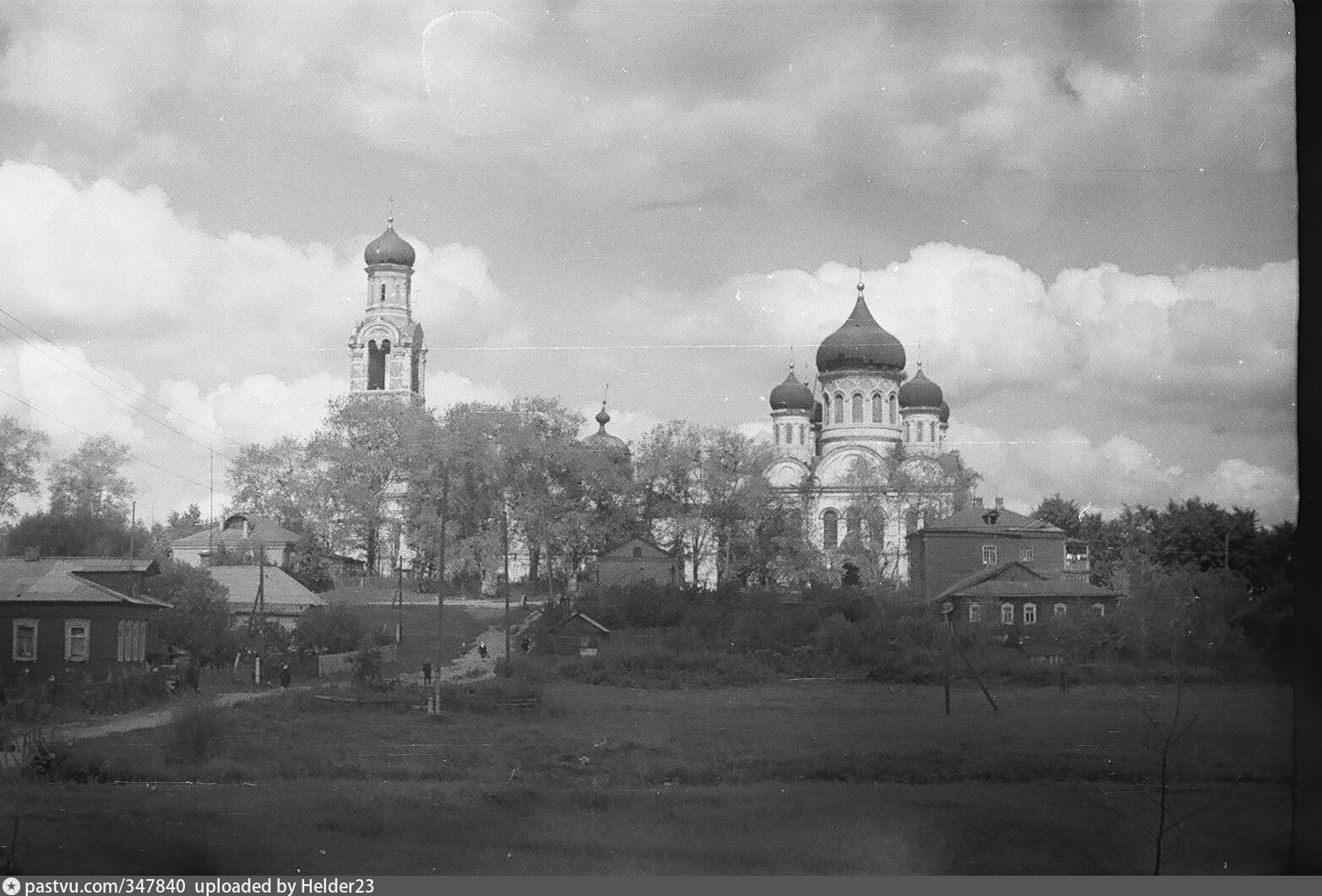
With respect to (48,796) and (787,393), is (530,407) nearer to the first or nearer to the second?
(787,393)

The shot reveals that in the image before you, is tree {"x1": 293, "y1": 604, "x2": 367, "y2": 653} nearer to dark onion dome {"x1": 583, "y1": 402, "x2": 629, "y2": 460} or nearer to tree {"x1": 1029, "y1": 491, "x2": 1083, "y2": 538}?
dark onion dome {"x1": 583, "y1": 402, "x2": 629, "y2": 460}

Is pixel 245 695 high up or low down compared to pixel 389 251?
down

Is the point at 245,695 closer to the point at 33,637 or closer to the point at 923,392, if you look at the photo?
the point at 33,637

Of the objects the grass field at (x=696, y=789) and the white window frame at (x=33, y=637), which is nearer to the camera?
the grass field at (x=696, y=789)

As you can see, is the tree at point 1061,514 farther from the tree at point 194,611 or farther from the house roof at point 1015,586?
the tree at point 194,611

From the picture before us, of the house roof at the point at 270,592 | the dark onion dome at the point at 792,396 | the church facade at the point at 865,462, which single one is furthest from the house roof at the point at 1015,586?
the house roof at the point at 270,592

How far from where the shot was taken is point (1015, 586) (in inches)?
371

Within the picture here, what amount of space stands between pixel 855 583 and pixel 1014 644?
45.7 inches

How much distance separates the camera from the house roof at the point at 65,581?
29.0 ft

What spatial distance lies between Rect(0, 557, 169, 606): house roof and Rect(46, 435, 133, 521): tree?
43 centimetres

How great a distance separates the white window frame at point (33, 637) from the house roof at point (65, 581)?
128 millimetres

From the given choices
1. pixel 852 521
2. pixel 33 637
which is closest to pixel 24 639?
pixel 33 637

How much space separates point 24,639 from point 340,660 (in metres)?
1.98

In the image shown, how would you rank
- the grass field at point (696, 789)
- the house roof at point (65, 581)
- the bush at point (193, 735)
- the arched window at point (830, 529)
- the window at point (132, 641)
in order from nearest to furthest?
the grass field at point (696, 789) < the bush at point (193, 735) < the house roof at point (65, 581) < the window at point (132, 641) < the arched window at point (830, 529)
